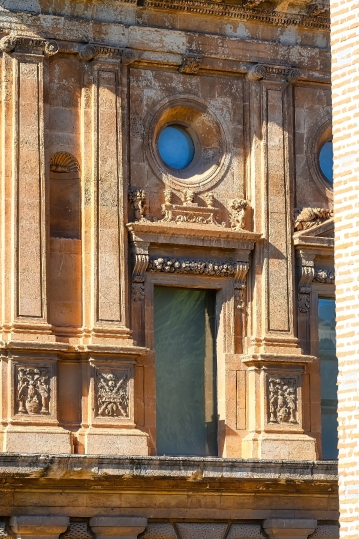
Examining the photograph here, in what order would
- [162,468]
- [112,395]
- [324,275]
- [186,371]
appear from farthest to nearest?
[324,275] < [186,371] < [112,395] < [162,468]

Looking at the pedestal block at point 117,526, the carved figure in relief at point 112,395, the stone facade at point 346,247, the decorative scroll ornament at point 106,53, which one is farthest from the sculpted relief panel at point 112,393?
the stone facade at point 346,247

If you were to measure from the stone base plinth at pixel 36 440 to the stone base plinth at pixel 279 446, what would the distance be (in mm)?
3189

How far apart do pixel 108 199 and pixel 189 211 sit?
1533mm

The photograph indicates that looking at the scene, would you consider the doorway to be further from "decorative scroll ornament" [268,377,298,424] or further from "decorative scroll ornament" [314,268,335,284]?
"decorative scroll ornament" [314,268,335,284]

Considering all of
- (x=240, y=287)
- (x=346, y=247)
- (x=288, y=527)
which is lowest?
(x=288, y=527)

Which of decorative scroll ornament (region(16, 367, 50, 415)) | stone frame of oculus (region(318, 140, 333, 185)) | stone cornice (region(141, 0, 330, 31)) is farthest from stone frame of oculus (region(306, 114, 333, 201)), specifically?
decorative scroll ornament (region(16, 367, 50, 415))

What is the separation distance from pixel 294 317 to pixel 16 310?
5056mm

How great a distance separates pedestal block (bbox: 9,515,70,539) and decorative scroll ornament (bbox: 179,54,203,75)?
7.86 meters

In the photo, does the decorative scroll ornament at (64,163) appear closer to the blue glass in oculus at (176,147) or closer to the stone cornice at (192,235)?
the stone cornice at (192,235)

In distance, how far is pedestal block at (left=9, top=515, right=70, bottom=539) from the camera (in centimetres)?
2783

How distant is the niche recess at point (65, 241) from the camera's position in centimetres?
2944

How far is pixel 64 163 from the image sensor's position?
2991cm

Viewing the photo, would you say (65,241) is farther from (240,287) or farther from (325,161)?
(325,161)

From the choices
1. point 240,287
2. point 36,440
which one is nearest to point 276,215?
point 240,287
